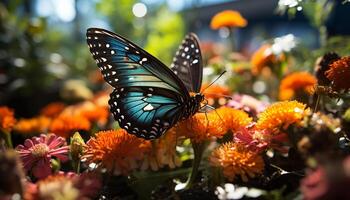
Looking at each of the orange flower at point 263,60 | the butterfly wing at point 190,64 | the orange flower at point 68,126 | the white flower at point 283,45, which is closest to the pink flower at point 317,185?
the butterfly wing at point 190,64

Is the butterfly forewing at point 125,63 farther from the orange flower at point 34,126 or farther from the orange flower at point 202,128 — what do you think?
the orange flower at point 34,126

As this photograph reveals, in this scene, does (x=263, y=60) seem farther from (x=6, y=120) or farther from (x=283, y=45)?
(x=6, y=120)

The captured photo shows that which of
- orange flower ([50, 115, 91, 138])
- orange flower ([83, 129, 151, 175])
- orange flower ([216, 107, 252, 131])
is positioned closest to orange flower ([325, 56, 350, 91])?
orange flower ([216, 107, 252, 131])

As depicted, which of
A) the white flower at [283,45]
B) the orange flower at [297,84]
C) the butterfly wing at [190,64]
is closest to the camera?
the butterfly wing at [190,64]

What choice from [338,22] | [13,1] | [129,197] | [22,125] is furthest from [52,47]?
[129,197]

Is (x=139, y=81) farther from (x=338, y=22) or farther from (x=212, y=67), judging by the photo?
(x=338, y=22)

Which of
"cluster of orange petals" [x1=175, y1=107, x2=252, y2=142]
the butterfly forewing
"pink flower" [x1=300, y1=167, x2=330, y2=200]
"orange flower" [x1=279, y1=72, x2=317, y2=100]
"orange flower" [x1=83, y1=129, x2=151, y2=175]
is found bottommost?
"pink flower" [x1=300, y1=167, x2=330, y2=200]

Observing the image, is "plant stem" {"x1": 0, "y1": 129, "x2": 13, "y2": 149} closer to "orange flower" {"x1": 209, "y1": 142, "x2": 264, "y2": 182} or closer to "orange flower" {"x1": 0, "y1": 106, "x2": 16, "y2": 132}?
"orange flower" {"x1": 0, "y1": 106, "x2": 16, "y2": 132}
